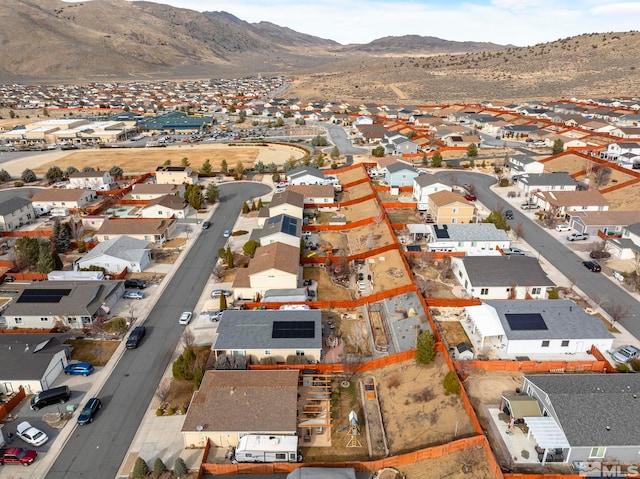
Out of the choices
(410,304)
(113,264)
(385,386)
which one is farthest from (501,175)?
(113,264)

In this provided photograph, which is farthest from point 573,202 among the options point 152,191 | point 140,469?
point 152,191

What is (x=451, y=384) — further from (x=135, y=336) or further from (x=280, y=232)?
(x=280, y=232)

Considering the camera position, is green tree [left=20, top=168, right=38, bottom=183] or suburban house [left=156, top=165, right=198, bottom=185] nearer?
suburban house [left=156, top=165, right=198, bottom=185]

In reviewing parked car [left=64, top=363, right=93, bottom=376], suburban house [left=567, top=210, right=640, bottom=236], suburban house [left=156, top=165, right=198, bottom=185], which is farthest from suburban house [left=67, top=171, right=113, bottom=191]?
suburban house [left=567, top=210, right=640, bottom=236]

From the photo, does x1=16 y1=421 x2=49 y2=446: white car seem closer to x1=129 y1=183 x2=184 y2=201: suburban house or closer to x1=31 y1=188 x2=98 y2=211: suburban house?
x1=31 y1=188 x2=98 y2=211: suburban house

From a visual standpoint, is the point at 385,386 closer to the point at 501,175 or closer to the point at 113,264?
the point at 113,264

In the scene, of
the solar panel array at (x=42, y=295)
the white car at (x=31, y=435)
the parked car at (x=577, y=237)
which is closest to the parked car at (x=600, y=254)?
the parked car at (x=577, y=237)
